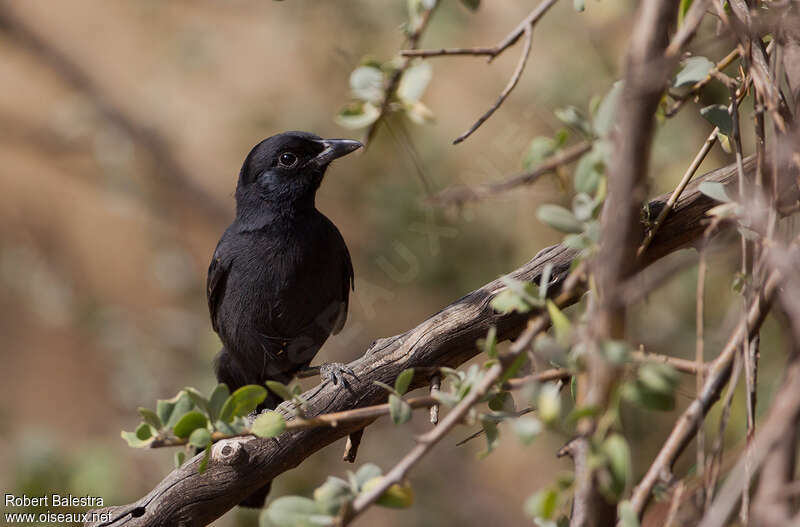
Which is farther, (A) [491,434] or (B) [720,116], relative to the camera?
(B) [720,116]

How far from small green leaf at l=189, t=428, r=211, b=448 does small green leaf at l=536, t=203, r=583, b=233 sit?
31.3 inches

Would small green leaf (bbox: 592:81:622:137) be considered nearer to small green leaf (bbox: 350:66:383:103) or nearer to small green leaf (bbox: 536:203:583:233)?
small green leaf (bbox: 536:203:583:233)

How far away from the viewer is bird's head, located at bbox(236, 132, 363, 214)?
410 cm

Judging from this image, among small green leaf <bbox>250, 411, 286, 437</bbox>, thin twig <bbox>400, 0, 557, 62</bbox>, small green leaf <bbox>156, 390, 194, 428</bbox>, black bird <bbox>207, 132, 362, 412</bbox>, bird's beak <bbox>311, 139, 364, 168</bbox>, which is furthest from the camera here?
bird's beak <bbox>311, 139, 364, 168</bbox>

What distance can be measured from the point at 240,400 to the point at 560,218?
0.76 metres

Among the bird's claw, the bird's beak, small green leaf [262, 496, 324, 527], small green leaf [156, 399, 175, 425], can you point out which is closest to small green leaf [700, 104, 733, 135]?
small green leaf [262, 496, 324, 527]

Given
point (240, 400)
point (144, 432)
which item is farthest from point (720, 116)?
point (144, 432)

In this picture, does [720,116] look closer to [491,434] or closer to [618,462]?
[491,434]

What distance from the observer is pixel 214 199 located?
8.09 meters

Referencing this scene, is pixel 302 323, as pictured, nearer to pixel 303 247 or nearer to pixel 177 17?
pixel 303 247

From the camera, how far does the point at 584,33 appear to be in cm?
583

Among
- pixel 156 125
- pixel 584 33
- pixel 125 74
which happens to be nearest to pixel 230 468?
pixel 584 33

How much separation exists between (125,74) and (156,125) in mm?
2450

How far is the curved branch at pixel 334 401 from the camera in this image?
2.79 m
